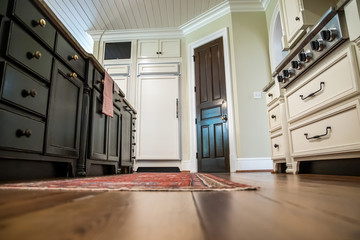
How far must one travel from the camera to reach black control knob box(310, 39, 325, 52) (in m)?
1.02

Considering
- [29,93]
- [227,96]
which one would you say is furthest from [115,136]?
[227,96]

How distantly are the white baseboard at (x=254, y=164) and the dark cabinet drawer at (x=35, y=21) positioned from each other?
85.0 inches

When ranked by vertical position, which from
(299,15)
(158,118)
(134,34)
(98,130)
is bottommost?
(98,130)

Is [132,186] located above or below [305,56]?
below

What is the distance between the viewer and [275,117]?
163 centimetres

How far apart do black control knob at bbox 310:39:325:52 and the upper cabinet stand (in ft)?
1.76

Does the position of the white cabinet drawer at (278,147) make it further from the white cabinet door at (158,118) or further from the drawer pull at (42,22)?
the white cabinet door at (158,118)

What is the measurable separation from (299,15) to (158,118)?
6.99 ft

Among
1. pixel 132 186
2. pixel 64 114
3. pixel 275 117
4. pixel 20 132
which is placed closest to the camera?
pixel 132 186

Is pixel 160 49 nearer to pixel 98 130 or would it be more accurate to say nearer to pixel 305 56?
pixel 98 130

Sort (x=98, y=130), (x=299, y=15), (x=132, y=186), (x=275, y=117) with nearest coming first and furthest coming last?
(x=132, y=186)
(x=98, y=130)
(x=299, y=15)
(x=275, y=117)

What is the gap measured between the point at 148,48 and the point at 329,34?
9.48ft

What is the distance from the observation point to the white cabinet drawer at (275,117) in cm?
Answer: 157

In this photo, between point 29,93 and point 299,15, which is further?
point 299,15
